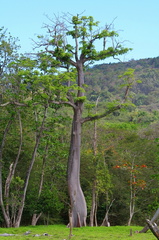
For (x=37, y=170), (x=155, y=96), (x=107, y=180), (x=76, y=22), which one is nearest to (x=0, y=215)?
(x=37, y=170)

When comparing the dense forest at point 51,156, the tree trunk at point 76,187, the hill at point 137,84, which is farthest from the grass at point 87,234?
the hill at point 137,84

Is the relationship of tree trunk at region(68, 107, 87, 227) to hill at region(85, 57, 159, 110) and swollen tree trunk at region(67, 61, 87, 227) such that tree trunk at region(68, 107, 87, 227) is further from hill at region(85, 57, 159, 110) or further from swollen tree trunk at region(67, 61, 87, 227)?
hill at region(85, 57, 159, 110)

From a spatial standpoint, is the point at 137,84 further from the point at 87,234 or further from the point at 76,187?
the point at 87,234

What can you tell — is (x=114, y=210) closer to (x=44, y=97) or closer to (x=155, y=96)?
(x=44, y=97)

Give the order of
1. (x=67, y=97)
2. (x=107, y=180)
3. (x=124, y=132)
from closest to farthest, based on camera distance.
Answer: (x=67, y=97) < (x=107, y=180) < (x=124, y=132)

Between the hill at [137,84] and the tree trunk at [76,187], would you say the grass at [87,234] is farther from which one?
the hill at [137,84]

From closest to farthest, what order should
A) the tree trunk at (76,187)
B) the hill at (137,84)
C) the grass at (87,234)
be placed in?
the grass at (87,234), the tree trunk at (76,187), the hill at (137,84)

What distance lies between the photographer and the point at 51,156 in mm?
16656

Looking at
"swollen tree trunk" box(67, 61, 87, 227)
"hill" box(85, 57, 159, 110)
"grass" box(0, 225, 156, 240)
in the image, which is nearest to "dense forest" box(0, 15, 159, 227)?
"swollen tree trunk" box(67, 61, 87, 227)

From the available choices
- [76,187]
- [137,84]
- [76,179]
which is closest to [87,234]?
[76,187]

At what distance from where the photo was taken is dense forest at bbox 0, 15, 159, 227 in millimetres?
14188

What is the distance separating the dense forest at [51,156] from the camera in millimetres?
14188

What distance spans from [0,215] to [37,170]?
Result: 11.0 ft

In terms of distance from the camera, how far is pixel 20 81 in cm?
1484
